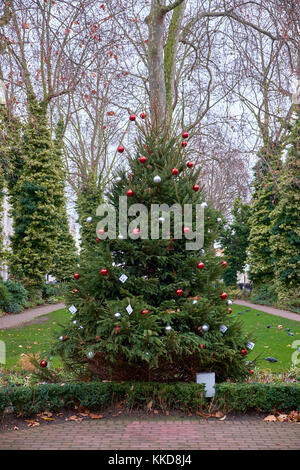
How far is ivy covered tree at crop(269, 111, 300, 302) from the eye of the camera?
17219 millimetres

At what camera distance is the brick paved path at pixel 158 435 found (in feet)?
13.7

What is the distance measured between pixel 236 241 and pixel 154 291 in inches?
938

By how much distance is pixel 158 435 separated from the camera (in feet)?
14.5

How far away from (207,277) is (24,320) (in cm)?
951

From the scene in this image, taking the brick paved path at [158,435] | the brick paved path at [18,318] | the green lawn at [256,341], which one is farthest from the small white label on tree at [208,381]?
the brick paved path at [18,318]

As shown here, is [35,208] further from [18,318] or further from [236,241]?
[236,241]

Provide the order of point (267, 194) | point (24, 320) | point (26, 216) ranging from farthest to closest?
point (267, 194) < point (26, 216) < point (24, 320)

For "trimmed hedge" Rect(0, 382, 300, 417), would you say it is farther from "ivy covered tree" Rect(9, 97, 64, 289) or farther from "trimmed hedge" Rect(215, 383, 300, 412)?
"ivy covered tree" Rect(9, 97, 64, 289)

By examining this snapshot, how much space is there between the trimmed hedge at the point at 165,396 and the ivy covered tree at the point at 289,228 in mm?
12756

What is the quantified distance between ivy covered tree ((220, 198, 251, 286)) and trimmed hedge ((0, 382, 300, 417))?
77.2 ft

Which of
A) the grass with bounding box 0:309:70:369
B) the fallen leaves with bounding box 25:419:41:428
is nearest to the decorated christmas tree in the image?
the fallen leaves with bounding box 25:419:41:428

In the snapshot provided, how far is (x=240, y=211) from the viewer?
29.0 metres
